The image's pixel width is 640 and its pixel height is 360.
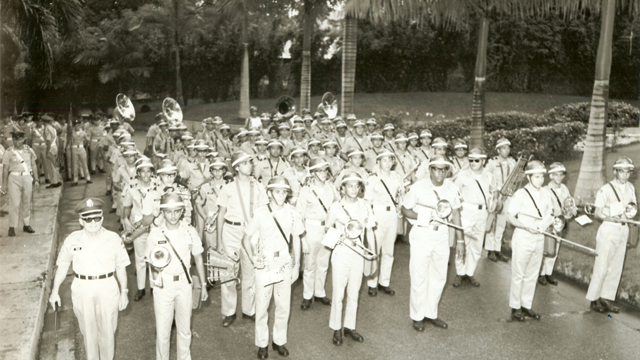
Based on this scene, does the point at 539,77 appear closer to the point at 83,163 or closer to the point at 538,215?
the point at 83,163

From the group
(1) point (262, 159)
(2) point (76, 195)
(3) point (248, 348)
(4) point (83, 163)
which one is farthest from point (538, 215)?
(4) point (83, 163)

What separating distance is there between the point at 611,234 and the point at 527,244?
1.27 metres

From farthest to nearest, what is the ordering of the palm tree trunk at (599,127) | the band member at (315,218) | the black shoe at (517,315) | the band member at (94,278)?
the palm tree trunk at (599,127) < the band member at (315,218) < the black shoe at (517,315) < the band member at (94,278)

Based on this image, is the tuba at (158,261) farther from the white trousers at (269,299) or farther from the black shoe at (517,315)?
the black shoe at (517,315)

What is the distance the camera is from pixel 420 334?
7.27 meters

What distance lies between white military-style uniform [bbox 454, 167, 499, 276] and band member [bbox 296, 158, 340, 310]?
2.35 meters

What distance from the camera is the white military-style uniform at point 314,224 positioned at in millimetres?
7918

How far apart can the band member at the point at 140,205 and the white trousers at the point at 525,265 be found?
5.06 m

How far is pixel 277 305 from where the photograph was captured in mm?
6551

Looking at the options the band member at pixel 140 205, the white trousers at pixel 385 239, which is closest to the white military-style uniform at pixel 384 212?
the white trousers at pixel 385 239

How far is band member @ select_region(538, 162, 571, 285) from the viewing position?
804 centimetres

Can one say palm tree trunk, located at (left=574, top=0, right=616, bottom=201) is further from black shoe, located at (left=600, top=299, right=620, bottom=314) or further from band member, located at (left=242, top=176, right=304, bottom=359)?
band member, located at (left=242, top=176, right=304, bottom=359)

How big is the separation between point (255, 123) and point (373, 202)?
9143mm

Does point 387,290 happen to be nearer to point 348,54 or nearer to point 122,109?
point 348,54
